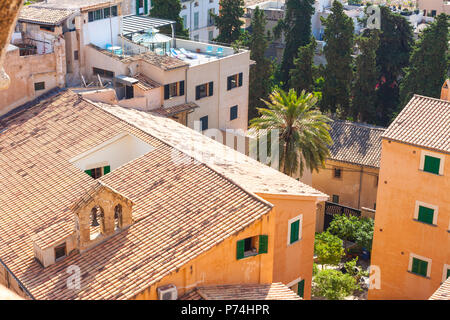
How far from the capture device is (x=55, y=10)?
4247 centimetres

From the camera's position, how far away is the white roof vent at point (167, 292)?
2177 cm

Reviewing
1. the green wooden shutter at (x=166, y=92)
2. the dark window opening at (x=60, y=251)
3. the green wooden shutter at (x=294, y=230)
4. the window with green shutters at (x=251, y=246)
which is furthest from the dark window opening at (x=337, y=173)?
the dark window opening at (x=60, y=251)

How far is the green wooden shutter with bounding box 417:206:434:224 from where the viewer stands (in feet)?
107

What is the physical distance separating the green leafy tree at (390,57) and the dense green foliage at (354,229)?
19058mm

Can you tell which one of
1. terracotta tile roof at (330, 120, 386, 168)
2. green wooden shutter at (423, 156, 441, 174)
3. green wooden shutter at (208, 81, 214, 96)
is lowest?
terracotta tile roof at (330, 120, 386, 168)

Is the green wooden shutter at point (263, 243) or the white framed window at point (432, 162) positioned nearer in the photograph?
the green wooden shutter at point (263, 243)

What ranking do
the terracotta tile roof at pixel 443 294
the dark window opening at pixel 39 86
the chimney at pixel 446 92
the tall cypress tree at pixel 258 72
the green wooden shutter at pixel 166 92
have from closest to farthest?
1. the terracotta tile roof at pixel 443 294
2. the chimney at pixel 446 92
3. the dark window opening at pixel 39 86
4. the green wooden shutter at pixel 166 92
5. the tall cypress tree at pixel 258 72

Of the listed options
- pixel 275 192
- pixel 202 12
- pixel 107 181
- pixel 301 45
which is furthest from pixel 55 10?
pixel 202 12

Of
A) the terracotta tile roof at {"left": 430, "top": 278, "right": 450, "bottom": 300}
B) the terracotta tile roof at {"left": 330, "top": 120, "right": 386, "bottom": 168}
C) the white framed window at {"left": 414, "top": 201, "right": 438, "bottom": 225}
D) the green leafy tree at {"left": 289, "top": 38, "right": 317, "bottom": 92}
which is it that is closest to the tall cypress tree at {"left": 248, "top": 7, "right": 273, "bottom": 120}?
the green leafy tree at {"left": 289, "top": 38, "right": 317, "bottom": 92}

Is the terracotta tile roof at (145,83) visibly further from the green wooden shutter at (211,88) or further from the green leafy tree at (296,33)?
the green leafy tree at (296,33)

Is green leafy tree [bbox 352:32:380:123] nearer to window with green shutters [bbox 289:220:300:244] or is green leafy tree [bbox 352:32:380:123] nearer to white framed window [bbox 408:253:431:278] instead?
white framed window [bbox 408:253:431:278]

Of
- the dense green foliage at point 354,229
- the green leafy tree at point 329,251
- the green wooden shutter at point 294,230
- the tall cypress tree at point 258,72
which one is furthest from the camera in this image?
the tall cypress tree at point 258,72

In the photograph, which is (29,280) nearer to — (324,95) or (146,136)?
(146,136)

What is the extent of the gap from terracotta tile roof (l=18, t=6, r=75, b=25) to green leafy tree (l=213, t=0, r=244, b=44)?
23.1m
